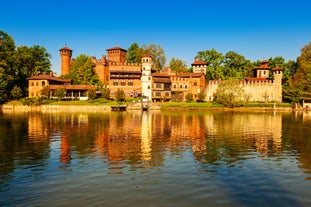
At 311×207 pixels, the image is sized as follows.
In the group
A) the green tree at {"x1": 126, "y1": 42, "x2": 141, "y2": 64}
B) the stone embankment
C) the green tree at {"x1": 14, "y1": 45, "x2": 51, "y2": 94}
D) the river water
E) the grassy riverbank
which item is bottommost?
the river water

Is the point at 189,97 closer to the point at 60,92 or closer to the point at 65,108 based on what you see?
the point at 65,108

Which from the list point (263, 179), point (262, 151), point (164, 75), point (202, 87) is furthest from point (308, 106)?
point (263, 179)

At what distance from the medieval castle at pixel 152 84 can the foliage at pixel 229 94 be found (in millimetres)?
6372

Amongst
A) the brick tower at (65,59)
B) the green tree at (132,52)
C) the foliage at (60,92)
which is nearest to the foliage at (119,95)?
the foliage at (60,92)

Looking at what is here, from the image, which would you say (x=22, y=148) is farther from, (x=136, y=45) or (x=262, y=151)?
(x=136, y=45)

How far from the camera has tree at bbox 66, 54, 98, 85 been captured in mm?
82125

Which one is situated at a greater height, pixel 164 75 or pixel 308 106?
pixel 164 75

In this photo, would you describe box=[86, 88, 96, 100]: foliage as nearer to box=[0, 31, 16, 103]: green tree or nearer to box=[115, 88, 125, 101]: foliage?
box=[115, 88, 125, 101]: foliage

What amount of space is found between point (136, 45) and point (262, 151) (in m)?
85.6

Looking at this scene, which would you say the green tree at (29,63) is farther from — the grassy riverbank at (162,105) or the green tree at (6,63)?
the grassy riverbank at (162,105)

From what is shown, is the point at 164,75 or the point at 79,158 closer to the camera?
the point at 79,158

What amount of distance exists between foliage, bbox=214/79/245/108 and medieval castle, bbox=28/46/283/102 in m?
6.37

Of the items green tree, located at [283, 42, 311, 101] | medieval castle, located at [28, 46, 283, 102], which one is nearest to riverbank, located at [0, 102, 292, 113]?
green tree, located at [283, 42, 311, 101]

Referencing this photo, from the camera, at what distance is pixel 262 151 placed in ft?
63.3
